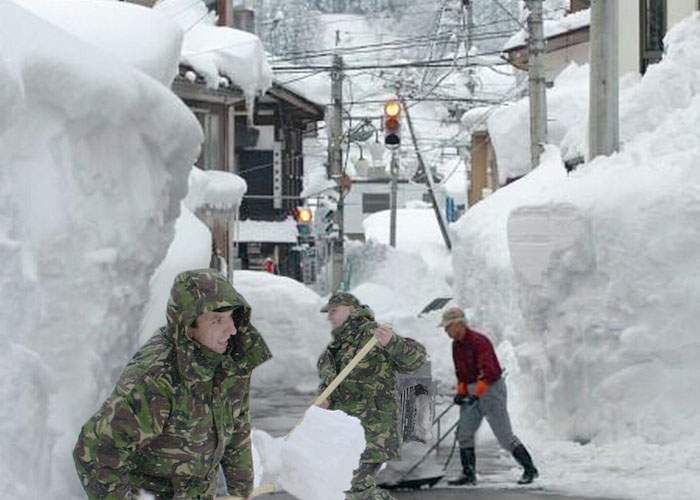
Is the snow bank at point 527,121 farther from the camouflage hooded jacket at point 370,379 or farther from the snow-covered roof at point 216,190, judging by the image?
the camouflage hooded jacket at point 370,379

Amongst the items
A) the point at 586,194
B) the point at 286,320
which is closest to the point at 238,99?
the point at 286,320

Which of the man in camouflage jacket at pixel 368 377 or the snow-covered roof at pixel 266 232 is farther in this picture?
the snow-covered roof at pixel 266 232

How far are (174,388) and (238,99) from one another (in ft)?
76.6

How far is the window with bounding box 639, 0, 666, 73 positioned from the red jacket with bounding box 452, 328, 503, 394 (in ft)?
28.9

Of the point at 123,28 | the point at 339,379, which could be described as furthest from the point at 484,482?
the point at 339,379

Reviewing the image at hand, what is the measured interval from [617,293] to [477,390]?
2.41 meters

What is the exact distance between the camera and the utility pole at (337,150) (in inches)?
1395

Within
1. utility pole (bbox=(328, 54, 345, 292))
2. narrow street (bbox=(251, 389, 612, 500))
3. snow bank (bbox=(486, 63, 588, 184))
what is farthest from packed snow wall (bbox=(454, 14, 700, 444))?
utility pole (bbox=(328, 54, 345, 292))

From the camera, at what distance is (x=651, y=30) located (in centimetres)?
1867

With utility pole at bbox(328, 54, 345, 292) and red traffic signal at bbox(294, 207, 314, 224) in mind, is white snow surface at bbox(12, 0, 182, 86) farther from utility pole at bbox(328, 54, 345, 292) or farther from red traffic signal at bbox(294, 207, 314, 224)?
red traffic signal at bbox(294, 207, 314, 224)

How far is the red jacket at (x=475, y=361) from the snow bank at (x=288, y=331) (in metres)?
11.3

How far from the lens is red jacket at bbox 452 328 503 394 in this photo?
10.8 m

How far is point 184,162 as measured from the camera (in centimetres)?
827

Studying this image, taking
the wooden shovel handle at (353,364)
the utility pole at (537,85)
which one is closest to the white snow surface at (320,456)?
the wooden shovel handle at (353,364)
